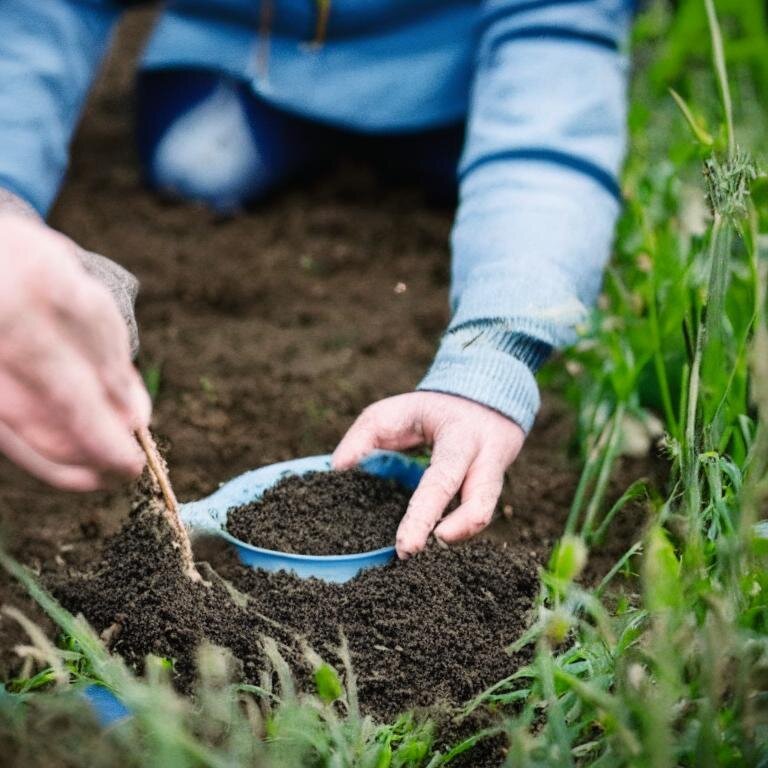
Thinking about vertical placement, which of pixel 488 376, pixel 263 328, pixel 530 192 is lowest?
pixel 263 328

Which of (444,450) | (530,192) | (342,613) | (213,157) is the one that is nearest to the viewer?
(342,613)

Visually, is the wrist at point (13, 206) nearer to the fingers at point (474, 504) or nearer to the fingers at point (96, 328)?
the fingers at point (96, 328)

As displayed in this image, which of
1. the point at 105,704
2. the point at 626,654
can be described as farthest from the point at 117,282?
the point at 626,654

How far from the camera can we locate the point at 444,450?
4.22 feet

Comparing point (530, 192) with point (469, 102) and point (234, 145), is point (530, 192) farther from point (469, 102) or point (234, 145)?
point (234, 145)

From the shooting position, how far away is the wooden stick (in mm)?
1141

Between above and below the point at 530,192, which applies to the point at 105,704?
below

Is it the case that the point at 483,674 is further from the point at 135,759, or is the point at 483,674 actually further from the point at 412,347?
the point at 412,347

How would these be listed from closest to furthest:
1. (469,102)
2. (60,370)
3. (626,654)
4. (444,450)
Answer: (60,370), (626,654), (444,450), (469,102)

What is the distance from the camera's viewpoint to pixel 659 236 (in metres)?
1.81

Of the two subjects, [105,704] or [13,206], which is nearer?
[105,704]

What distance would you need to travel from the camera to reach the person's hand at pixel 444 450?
123 cm

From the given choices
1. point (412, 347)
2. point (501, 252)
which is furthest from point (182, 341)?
point (501, 252)

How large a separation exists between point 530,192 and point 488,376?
50 cm
